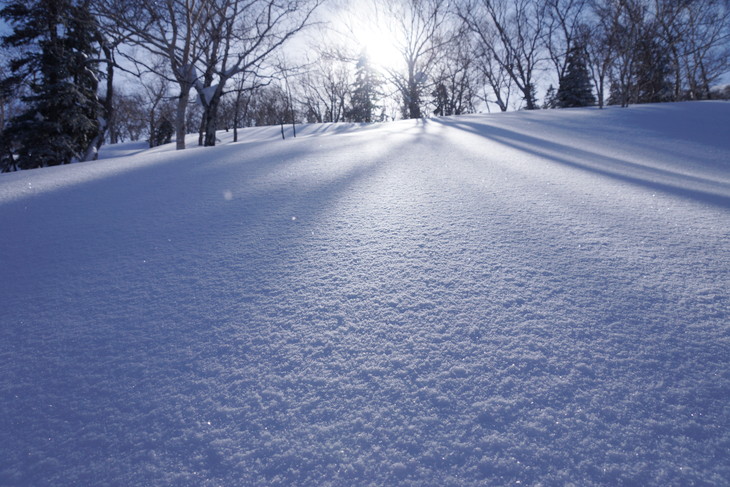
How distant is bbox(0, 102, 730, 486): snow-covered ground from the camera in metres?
0.71

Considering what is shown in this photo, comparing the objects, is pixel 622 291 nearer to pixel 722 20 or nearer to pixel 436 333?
pixel 436 333

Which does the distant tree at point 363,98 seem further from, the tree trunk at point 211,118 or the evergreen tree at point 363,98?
the tree trunk at point 211,118

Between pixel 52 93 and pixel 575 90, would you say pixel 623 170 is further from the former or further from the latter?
pixel 575 90

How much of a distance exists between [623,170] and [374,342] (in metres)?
3.27

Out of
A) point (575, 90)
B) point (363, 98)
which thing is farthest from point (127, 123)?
point (575, 90)

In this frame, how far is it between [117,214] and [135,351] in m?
1.67

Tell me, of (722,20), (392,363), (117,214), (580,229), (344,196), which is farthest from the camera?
(722,20)

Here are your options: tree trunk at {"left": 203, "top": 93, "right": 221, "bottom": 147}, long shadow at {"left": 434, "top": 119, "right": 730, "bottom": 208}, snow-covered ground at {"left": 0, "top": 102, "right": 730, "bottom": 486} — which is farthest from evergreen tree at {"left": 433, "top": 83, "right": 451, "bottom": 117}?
snow-covered ground at {"left": 0, "top": 102, "right": 730, "bottom": 486}

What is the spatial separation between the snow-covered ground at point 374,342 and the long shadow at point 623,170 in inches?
3.3

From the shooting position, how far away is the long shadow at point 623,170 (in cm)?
220

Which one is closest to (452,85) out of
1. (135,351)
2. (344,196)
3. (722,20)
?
(722,20)

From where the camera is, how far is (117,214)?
7.26 ft

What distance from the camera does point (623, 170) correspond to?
9.53 ft

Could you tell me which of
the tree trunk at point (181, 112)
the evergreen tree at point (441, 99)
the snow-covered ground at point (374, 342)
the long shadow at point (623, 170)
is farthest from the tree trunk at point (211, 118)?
the evergreen tree at point (441, 99)
